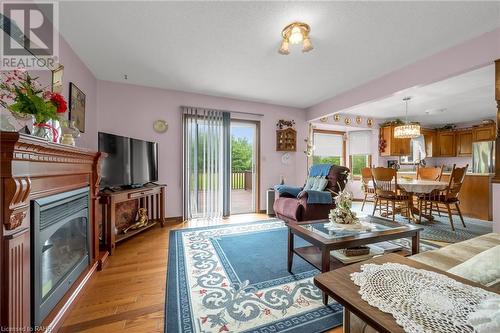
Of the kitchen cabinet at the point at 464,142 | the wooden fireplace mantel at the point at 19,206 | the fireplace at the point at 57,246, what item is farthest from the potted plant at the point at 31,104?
the kitchen cabinet at the point at 464,142

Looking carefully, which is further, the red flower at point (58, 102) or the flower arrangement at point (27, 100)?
the red flower at point (58, 102)

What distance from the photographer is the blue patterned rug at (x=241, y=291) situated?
1.32 meters

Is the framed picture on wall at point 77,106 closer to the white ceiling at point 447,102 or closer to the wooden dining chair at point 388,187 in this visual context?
the white ceiling at point 447,102

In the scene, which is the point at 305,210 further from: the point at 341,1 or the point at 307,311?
the point at 341,1

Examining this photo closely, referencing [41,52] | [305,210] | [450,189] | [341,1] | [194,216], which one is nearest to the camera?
[341,1]

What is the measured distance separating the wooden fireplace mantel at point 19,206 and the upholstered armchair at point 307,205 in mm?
2542

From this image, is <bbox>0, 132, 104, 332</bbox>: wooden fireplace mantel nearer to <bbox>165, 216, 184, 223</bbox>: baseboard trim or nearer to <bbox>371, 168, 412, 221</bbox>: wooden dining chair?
<bbox>165, 216, 184, 223</bbox>: baseboard trim

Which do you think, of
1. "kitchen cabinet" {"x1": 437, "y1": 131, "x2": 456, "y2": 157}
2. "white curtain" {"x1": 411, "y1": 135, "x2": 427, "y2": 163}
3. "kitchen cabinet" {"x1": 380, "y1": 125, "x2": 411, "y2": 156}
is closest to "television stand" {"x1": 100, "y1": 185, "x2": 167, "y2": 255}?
"kitchen cabinet" {"x1": 380, "y1": 125, "x2": 411, "y2": 156}

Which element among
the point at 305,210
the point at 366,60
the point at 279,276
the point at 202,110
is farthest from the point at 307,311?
the point at 202,110

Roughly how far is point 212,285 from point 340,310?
1001 mm

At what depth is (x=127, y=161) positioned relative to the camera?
281 centimetres

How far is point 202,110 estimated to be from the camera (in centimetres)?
385

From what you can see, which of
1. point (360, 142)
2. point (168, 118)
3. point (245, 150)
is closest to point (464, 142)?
point (360, 142)

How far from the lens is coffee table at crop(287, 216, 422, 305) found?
1.47m
